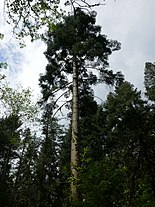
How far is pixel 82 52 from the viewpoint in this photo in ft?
40.1

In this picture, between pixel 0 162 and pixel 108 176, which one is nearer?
pixel 108 176

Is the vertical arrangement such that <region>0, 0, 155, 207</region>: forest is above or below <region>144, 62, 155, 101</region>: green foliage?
below

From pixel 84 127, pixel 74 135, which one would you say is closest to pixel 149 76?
pixel 84 127

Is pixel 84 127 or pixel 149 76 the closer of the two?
pixel 84 127

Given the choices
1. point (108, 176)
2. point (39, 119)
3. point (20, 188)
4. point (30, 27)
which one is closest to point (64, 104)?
point (108, 176)

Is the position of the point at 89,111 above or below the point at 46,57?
below

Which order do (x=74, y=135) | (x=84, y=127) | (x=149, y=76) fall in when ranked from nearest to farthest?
(x=74, y=135) < (x=84, y=127) < (x=149, y=76)

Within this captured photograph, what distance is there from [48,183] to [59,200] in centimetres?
353

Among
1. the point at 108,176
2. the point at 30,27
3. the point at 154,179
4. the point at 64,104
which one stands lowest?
the point at 154,179

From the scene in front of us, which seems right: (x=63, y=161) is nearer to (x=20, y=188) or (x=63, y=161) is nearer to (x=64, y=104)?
(x=20, y=188)

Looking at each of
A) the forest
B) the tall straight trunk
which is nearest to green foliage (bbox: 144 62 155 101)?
the forest

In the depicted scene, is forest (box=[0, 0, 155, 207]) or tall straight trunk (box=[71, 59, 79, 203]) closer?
forest (box=[0, 0, 155, 207])

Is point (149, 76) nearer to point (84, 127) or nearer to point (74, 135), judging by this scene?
point (84, 127)

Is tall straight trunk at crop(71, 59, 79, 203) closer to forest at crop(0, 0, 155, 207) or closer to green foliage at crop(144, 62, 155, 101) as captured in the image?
forest at crop(0, 0, 155, 207)
